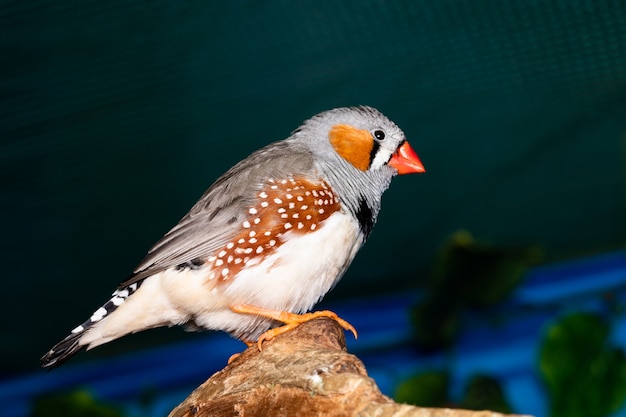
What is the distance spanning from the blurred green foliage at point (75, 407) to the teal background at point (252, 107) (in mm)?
318

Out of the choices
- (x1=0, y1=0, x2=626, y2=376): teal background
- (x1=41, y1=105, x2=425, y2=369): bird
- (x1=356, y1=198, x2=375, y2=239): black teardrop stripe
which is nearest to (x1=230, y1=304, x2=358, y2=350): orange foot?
(x1=41, y1=105, x2=425, y2=369): bird

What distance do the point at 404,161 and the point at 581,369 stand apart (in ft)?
5.72

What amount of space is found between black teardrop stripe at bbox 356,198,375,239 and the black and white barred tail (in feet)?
2.37

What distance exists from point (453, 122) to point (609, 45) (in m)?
0.68

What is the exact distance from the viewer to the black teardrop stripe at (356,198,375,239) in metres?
2.54

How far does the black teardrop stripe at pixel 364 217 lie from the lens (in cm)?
254

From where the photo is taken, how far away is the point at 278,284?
240 centimetres

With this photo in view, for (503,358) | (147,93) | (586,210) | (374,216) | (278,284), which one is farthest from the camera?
(503,358)

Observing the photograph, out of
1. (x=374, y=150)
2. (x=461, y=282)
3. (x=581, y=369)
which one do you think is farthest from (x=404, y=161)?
(x=581, y=369)

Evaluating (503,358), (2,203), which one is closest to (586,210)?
(503,358)

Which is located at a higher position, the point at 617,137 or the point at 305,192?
the point at 305,192

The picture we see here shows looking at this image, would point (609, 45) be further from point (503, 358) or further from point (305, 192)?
point (503, 358)

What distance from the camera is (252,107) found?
125 inches

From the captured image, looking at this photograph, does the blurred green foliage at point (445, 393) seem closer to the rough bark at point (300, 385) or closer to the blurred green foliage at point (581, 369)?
the blurred green foliage at point (581, 369)
